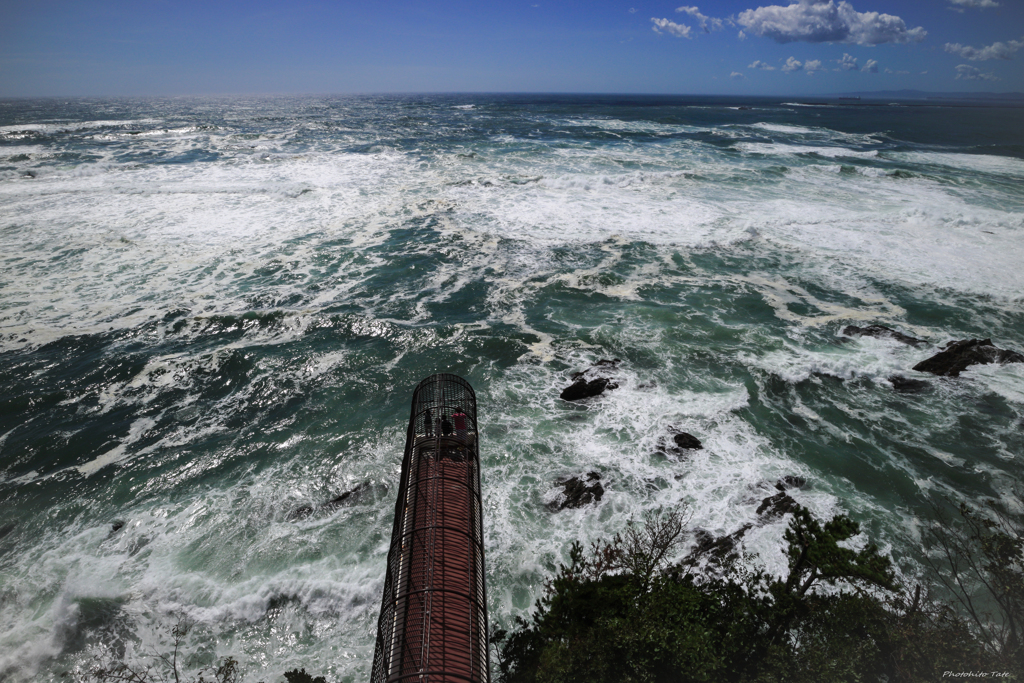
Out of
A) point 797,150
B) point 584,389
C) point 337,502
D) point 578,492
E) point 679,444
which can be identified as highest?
point 797,150

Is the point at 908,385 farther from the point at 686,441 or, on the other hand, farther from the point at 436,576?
the point at 436,576

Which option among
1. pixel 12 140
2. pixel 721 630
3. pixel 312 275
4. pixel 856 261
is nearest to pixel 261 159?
pixel 312 275

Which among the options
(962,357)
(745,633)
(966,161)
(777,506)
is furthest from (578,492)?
(966,161)

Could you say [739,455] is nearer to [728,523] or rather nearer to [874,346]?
[728,523]

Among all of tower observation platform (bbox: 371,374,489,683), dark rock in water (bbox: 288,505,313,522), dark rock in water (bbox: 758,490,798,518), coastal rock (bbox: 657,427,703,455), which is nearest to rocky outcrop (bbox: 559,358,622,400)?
coastal rock (bbox: 657,427,703,455)

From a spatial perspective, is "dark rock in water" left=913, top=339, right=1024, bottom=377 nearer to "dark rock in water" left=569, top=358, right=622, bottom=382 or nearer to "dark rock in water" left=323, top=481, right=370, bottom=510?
"dark rock in water" left=569, top=358, right=622, bottom=382

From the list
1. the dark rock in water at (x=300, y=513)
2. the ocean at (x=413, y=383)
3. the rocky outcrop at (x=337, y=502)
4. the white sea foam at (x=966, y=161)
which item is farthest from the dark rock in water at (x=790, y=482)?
the white sea foam at (x=966, y=161)

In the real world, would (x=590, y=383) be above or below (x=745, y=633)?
above
